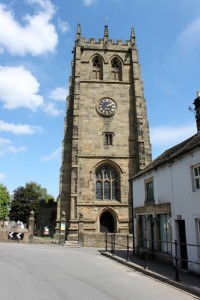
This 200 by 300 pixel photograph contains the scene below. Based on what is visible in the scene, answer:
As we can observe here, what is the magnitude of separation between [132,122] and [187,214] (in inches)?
876

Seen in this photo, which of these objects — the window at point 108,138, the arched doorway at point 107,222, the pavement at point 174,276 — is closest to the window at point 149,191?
the pavement at point 174,276

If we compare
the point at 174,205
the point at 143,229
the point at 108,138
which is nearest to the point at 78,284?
the point at 174,205

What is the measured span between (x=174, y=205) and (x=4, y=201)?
5802 cm

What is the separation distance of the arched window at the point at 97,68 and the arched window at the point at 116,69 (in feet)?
4.86

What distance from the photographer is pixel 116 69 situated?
117 ft

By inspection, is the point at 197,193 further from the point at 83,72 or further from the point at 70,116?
the point at 83,72

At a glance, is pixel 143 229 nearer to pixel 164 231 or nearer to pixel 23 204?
pixel 164 231

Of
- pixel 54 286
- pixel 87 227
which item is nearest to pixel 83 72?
pixel 87 227

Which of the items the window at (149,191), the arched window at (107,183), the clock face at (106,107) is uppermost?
the clock face at (106,107)

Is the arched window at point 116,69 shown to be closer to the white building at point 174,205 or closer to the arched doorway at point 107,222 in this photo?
the arched doorway at point 107,222

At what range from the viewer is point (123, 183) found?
30.3 metres

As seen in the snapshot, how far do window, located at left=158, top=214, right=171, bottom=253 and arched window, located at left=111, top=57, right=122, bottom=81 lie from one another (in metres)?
24.4

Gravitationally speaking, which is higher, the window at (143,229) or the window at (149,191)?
the window at (149,191)

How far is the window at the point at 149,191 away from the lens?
15.0 metres
